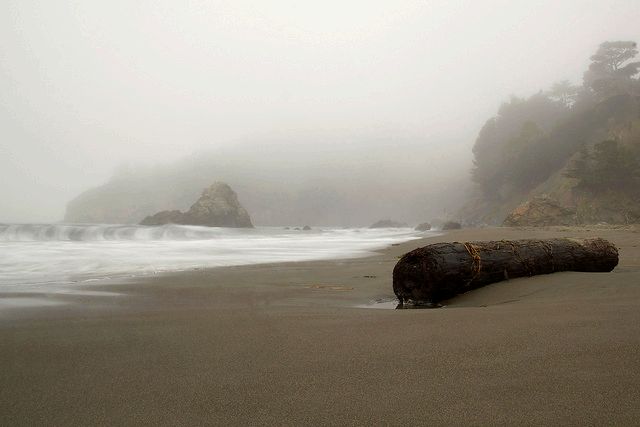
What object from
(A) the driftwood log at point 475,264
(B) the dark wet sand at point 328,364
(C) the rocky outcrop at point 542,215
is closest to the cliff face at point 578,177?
(C) the rocky outcrop at point 542,215

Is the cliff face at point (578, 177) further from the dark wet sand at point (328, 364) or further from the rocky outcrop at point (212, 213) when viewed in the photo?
the rocky outcrop at point (212, 213)

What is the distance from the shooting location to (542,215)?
23.6 metres

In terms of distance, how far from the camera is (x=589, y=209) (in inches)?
998

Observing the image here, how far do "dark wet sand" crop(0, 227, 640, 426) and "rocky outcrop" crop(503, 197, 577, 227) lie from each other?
917 inches

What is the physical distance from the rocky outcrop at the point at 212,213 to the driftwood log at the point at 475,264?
38.9m

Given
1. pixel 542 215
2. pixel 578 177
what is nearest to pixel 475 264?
pixel 542 215

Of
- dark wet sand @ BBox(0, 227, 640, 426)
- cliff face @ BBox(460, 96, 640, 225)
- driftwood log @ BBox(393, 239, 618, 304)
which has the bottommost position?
dark wet sand @ BBox(0, 227, 640, 426)

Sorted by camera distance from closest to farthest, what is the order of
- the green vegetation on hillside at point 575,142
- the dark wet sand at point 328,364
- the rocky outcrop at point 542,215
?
the dark wet sand at point 328,364
the rocky outcrop at point 542,215
the green vegetation on hillside at point 575,142

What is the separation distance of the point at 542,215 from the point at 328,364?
2598cm

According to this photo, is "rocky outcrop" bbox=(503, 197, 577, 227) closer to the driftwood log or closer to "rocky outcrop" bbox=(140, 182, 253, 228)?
the driftwood log

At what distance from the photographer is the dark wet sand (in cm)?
115

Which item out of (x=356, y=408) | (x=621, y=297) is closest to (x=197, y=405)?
(x=356, y=408)

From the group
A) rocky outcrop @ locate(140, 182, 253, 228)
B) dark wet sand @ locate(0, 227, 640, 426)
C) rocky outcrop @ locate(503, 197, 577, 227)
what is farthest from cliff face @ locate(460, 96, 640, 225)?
rocky outcrop @ locate(140, 182, 253, 228)

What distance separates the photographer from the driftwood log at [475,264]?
3.31 m
